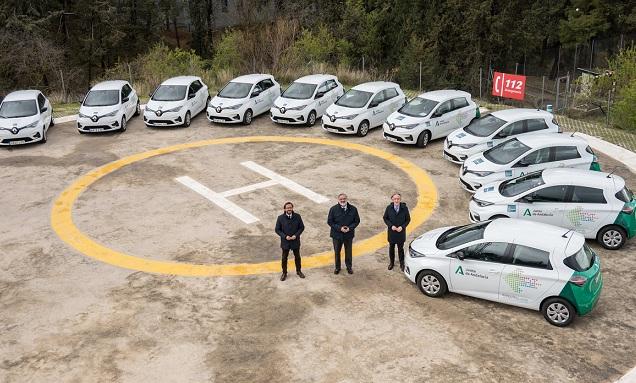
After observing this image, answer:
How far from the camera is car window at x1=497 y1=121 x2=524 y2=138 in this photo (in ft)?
56.2

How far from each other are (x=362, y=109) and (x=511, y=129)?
17.3 feet

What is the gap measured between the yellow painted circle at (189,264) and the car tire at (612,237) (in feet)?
12.7

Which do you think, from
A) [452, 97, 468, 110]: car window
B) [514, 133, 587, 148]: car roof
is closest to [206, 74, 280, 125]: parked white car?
[452, 97, 468, 110]: car window

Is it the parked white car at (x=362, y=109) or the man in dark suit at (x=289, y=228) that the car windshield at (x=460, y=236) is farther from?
the parked white car at (x=362, y=109)

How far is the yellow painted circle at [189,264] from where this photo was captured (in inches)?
468

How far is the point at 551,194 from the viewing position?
1245 centimetres

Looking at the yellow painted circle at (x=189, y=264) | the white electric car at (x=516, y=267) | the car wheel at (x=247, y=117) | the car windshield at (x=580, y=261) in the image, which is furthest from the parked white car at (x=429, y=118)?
the car windshield at (x=580, y=261)

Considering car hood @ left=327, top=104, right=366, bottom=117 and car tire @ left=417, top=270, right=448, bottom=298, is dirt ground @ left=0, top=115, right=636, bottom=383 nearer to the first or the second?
car tire @ left=417, top=270, right=448, bottom=298

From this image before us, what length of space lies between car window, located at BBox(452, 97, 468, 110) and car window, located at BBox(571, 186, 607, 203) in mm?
8075

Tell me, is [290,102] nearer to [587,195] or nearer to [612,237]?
[587,195]

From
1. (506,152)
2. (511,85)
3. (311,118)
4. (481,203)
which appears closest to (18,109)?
(311,118)

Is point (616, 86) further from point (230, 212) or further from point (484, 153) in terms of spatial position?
point (230, 212)

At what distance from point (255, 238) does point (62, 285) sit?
4.06 meters

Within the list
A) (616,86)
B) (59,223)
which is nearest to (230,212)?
(59,223)
